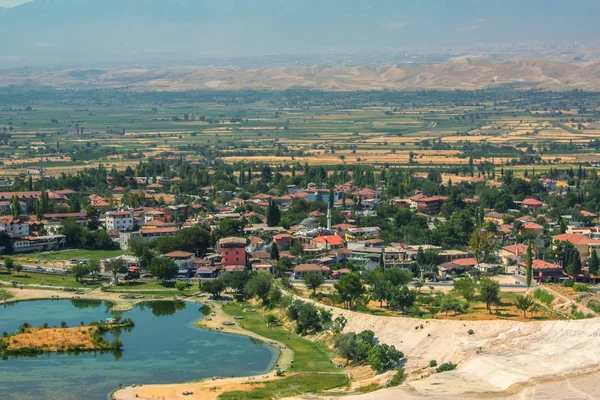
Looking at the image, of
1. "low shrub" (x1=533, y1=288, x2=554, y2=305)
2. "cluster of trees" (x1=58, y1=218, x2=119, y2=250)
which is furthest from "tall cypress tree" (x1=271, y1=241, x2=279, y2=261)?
"low shrub" (x1=533, y1=288, x2=554, y2=305)

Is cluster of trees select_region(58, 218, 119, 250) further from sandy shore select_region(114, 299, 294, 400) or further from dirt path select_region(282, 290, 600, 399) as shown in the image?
sandy shore select_region(114, 299, 294, 400)

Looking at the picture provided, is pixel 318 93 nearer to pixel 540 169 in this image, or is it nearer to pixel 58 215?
pixel 540 169

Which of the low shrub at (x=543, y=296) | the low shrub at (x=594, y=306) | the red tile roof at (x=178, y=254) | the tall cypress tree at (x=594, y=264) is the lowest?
the tall cypress tree at (x=594, y=264)

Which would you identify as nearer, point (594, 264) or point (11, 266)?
point (594, 264)

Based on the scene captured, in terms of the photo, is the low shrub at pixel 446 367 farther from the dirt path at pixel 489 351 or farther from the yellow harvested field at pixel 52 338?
the yellow harvested field at pixel 52 338

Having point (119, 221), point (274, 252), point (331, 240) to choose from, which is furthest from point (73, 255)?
point (331, 240)

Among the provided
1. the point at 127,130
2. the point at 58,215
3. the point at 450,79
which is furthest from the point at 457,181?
the point at 450,79

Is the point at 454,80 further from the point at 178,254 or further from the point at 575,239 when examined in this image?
the point at 178,254

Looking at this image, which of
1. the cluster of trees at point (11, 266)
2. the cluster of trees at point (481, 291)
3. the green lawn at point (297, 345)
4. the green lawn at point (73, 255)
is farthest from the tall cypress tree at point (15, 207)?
the cluster of trees at point (481, 291)
